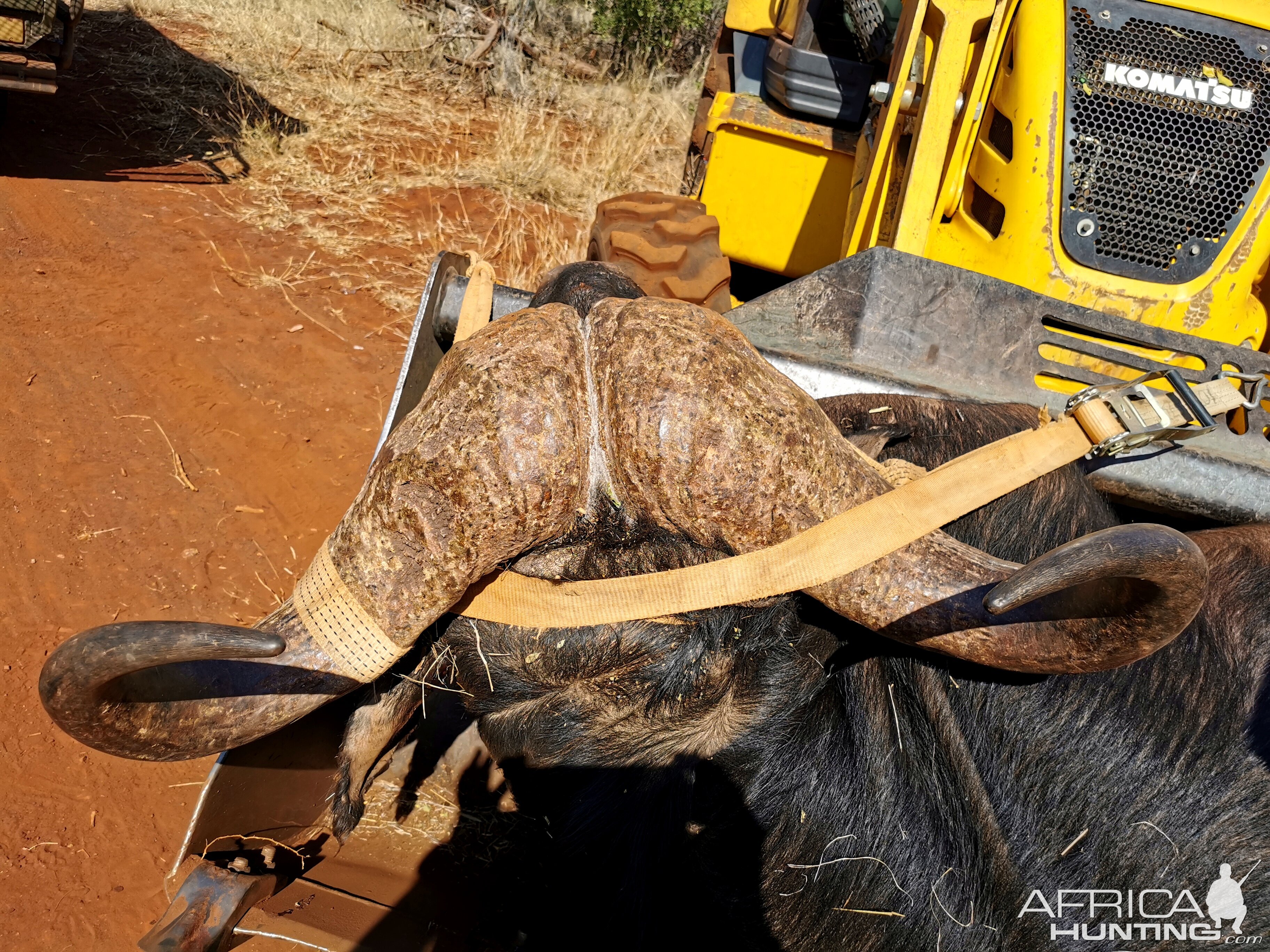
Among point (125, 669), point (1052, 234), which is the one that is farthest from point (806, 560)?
point (1052, 234)

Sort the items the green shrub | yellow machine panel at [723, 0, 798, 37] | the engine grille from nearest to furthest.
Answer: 1. the engine grille
2. yellow machine panel at [723, 0, 798, 37]
3. the green shrub

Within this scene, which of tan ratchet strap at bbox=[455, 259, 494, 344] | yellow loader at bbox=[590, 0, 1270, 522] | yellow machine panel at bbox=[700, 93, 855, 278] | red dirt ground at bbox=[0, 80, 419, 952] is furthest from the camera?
yellow machine panel at bbox=[700, 93, 855, 278]

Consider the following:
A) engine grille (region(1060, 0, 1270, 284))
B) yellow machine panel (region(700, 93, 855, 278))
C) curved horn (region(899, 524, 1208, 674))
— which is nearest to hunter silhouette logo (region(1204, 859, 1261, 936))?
curved horn (region(899, 524, 1208, 674))

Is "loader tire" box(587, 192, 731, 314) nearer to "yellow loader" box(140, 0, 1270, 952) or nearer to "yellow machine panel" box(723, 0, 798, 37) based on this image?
"yellow loader" box(140, 0, 1270, 952)

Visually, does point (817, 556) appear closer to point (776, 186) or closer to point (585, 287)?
point (585, 287)

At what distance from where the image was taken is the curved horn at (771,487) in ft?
5.21

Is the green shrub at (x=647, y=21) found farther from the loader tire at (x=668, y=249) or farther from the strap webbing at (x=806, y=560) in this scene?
the strap webbing at (x=806, y=560)

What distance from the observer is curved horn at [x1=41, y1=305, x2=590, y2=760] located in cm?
157

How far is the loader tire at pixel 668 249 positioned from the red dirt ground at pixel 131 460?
212 cm

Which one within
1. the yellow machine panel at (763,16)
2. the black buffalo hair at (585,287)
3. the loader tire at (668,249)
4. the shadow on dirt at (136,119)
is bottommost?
the shadow on dirt at (136,119)

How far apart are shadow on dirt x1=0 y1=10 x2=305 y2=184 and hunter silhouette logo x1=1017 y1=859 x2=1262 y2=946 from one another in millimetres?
8743

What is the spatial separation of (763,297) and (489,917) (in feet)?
7.04

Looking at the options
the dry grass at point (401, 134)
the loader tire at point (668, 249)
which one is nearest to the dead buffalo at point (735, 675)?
the loader tire at point (668, 249)

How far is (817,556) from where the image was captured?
5.36 feet
